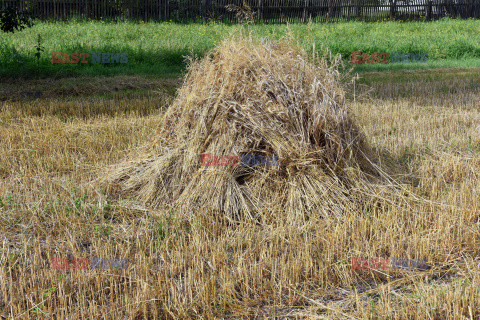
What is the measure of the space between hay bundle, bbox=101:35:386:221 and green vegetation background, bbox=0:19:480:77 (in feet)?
13.8

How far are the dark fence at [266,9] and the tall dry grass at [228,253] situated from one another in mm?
13059

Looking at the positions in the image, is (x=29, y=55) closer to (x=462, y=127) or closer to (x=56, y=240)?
(x=56, y=240)

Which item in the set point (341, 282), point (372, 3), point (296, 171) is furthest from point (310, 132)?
point (372, 3)

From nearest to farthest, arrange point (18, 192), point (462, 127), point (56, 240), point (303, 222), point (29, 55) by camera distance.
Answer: point (56, 240) → point (303, 222) → point (18, 192) → point (462, 127) → point (29, 55)

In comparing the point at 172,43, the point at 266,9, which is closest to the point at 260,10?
the point at 266,9

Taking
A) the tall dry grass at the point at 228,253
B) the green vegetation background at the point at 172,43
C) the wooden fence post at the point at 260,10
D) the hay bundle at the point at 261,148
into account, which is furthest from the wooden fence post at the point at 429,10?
the hay bundle at the point at 261,148

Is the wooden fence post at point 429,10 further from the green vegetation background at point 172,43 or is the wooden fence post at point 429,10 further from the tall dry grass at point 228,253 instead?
the tall dry grass at point 228,253

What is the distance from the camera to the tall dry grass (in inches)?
111

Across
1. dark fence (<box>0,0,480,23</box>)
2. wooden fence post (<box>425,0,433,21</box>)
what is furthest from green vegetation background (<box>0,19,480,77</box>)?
wooden fence post (<box>425,0,433,21</box>)

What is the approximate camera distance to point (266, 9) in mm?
21906

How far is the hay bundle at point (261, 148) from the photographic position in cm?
411

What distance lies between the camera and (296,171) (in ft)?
13.7

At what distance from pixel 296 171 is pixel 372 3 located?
75.6 feet

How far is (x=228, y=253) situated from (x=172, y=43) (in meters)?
11.3
